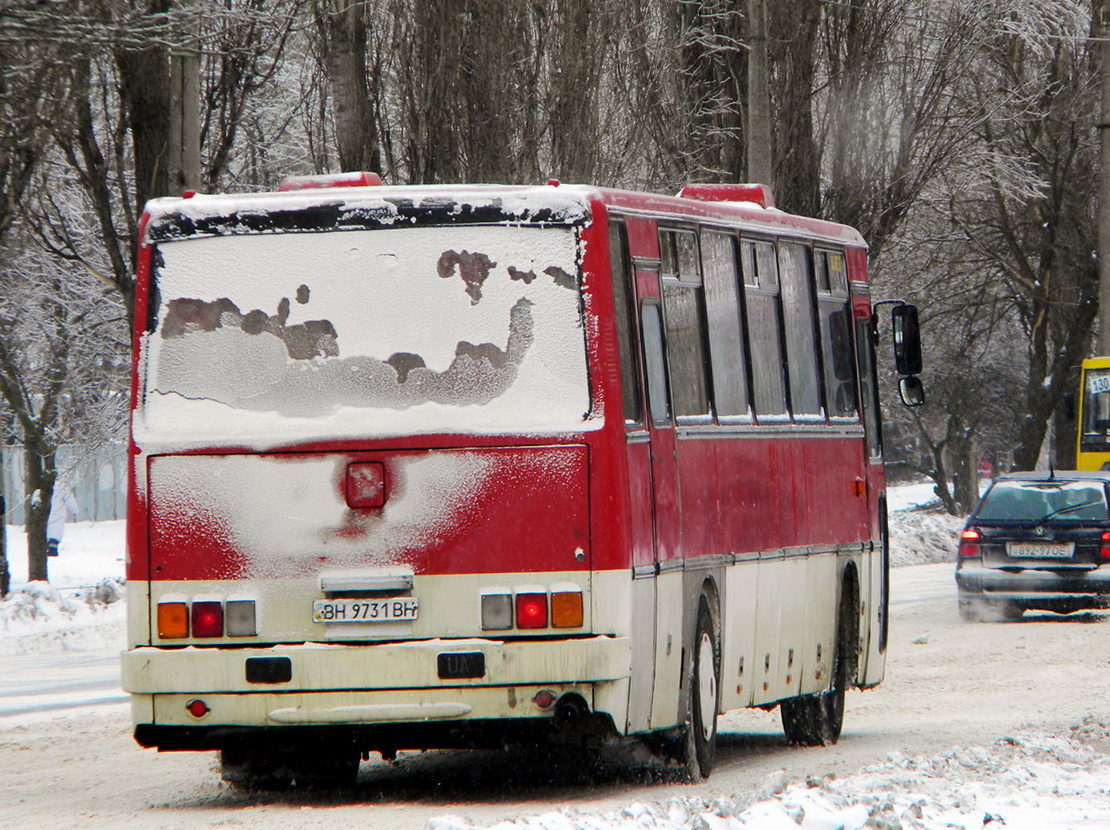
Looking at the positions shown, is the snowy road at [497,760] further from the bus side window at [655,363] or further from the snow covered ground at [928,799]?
the bus side window at [655,363]

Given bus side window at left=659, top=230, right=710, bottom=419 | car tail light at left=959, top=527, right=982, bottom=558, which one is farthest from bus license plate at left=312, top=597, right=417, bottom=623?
car tail light at left=959, top=527, right=982, bottom=558

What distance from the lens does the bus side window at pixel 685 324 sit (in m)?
10.6

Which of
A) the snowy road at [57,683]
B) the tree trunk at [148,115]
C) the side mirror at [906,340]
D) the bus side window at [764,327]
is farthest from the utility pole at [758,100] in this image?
the bus side window at [764,327]

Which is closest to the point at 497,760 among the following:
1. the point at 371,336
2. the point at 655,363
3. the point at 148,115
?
the point at 655,363

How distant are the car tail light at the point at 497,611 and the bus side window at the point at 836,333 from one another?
165 inches

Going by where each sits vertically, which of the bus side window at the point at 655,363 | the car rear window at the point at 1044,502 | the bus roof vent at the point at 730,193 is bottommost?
the car rear window at the point at 1044,502

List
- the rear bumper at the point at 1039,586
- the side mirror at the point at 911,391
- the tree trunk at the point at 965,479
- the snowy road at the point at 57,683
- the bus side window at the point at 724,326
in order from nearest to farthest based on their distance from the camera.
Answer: the bus side window at the point at 724,326 < the side mirror at the point at 911,391 < the snowy road at the point at 57,683 < the rear bumper at the point at 1039,586 < the tree trunk at the point at 965,479

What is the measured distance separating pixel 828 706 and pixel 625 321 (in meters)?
4.21

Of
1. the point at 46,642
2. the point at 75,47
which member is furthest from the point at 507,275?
the point at 46,642

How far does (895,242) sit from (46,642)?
1738 centimetres

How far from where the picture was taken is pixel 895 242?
36062 millimetres

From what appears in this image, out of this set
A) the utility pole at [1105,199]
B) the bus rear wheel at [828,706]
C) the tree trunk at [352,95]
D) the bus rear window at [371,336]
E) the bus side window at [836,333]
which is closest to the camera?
the bus rear window at [371,336]

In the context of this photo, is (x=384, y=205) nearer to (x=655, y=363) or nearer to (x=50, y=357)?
(x=655, y=363)

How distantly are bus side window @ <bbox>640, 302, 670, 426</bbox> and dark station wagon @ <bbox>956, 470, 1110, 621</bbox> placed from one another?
48.1 feet
